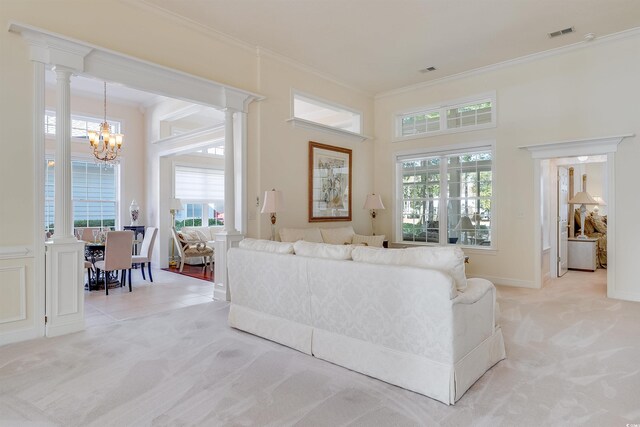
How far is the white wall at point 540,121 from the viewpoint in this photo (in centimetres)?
488

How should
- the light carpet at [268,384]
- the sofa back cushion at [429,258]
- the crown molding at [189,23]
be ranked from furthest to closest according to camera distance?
1. the crown molding at [189,23]
2. the sofa back cushion at [429,258]
3. the light carpet at [268,384]

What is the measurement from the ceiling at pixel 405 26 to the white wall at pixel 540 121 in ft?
1.13

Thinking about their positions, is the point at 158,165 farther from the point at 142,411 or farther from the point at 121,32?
the point at 142,411

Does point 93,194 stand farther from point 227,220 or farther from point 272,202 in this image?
point 272,202

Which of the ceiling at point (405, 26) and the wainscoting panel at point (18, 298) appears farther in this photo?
the ceiling at point (405, 26)

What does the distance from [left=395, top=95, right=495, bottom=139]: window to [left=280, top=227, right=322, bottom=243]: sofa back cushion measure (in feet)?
8.86

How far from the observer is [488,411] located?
89.0 inches

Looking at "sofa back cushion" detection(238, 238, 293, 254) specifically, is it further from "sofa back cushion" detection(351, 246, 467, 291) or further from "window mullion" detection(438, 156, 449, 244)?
"window mullion" detection(438, 156, 449, 244)

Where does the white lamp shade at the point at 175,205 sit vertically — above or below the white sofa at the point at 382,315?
above

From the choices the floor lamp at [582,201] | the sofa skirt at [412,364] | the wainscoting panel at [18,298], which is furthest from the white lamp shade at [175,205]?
the floor lamp at [582,201]

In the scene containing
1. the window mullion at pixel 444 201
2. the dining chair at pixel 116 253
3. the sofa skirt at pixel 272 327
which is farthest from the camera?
the window mullion at pixel 444 201

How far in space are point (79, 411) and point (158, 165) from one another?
6.45 meters

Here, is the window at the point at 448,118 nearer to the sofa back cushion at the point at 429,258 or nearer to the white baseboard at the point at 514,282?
the white baseboard at the point at 514,282

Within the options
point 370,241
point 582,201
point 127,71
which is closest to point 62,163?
point 127,71
